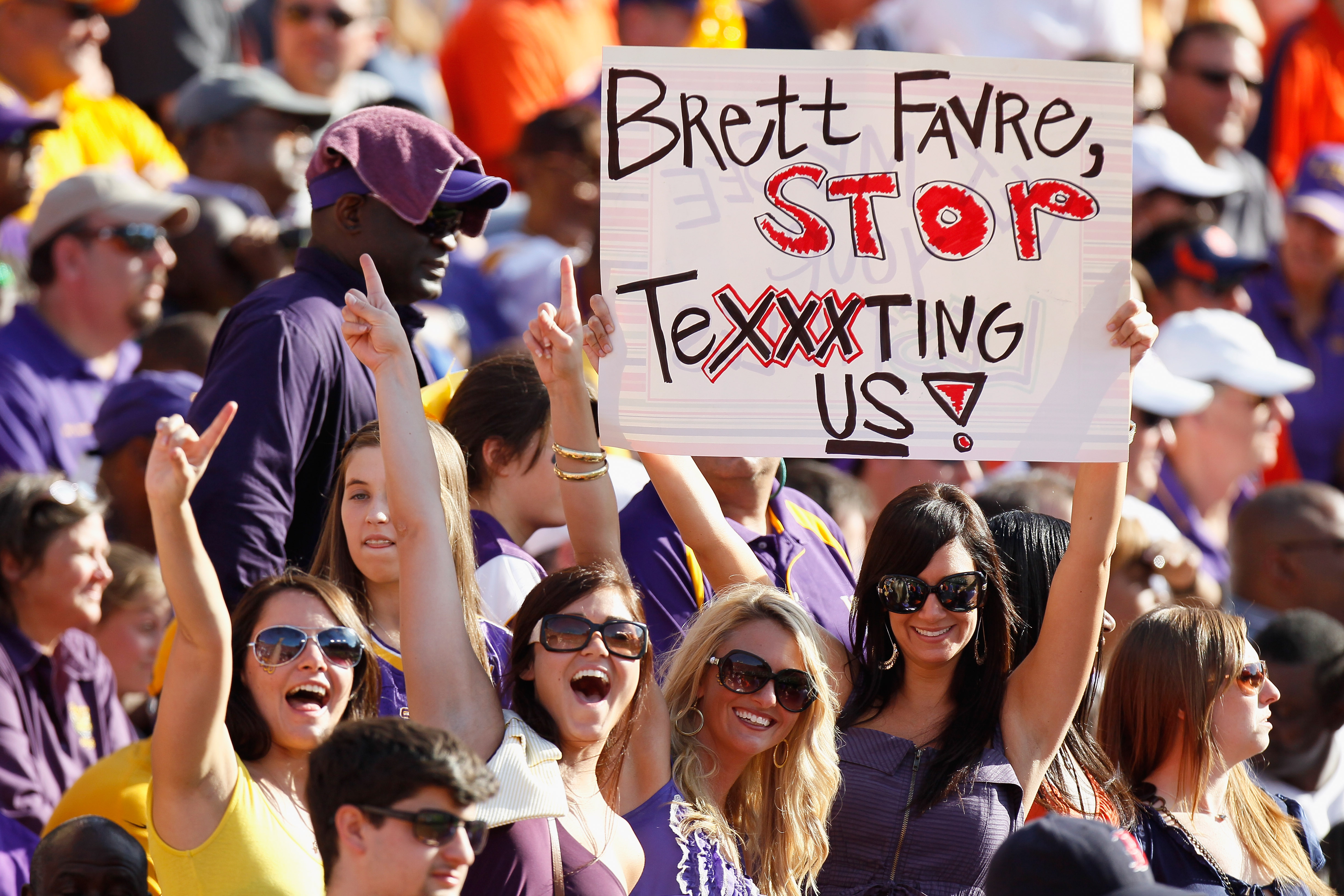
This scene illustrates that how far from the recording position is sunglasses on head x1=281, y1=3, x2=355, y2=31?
7785mm

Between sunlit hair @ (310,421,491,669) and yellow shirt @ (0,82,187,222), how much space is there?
369cm

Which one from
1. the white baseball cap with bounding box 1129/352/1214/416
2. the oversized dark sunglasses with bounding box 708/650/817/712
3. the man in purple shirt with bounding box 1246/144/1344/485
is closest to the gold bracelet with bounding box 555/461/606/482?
the oversized dark sunglasses with bounding box 708/650/817/712

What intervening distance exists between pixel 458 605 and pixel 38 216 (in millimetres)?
3323

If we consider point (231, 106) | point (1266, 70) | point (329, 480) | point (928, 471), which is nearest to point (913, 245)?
point (329, 480)

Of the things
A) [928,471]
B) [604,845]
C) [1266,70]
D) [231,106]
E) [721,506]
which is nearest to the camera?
[604,845]

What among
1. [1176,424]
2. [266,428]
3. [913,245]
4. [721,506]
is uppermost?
[913,245]

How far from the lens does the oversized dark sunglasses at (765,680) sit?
11.4ft

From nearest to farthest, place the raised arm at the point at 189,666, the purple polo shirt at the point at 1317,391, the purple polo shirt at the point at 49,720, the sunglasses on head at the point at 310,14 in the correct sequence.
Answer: the raised arm at the point at 189,666 < the purple polo shirt at the point at 49,720 < the sunglasses on head at the point at 310,14 < the purple polo shirt at the point at 1317,391

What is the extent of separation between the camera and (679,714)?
3527 mm

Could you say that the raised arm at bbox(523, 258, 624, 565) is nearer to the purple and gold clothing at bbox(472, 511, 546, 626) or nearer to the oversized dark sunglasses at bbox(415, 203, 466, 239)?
the purple and gold clothing at bbox(472, 511, 546, 626)

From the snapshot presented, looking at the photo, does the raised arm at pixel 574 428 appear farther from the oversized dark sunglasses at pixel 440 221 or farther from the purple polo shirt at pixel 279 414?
the oversized dark sunglasses at pixel 440 221

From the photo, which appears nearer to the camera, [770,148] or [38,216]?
[770,148]

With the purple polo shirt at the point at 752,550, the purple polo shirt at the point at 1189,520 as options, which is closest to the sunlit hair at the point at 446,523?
the purple polo shirt at the point at 752,550

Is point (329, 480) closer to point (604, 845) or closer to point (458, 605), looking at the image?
point (458, 605)
